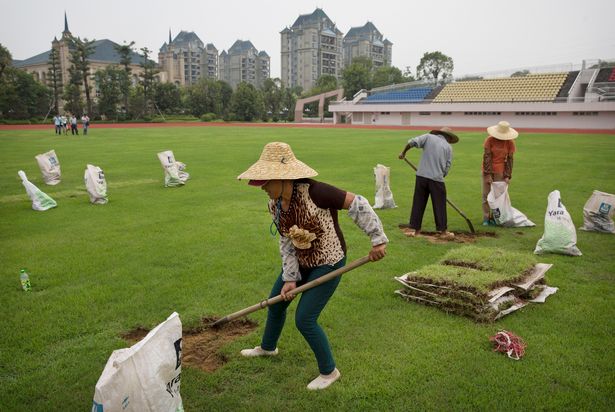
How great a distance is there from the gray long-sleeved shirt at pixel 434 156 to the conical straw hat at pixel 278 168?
15.1ft

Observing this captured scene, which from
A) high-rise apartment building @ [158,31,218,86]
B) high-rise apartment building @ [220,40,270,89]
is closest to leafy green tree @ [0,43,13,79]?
high-rise apartment building @ [158,31,218,86]

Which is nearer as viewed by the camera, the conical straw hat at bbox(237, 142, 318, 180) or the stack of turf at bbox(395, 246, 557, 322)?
the conical straw hat at bbox(237, 142, 318, 180)

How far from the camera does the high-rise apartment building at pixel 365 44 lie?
6860 inches

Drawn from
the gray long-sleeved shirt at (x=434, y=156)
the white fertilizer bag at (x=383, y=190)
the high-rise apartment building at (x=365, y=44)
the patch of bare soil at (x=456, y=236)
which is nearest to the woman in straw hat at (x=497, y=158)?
the patch of bare soil at (x=456, y=236)

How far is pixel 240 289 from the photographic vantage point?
209 inches

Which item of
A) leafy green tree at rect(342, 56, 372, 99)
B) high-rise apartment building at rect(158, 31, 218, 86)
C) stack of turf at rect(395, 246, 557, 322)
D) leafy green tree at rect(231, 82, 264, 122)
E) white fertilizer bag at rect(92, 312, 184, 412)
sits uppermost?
high-rise apartment building at rect(158, 31, 218, 86)

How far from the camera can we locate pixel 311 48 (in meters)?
149

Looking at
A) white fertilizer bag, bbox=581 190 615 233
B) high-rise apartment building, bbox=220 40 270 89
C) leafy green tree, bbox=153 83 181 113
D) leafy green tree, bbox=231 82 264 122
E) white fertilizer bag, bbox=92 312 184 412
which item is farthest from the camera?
high-rise apartment building, bbox=220 40 270 89

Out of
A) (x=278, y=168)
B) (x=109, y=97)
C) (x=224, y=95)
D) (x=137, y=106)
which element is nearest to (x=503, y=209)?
(x=278, y=168)

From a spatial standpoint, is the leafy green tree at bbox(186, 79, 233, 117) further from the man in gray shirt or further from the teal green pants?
the teal green pants

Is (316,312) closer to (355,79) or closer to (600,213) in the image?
(600,213)

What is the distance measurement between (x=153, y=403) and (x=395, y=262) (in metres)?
4.30

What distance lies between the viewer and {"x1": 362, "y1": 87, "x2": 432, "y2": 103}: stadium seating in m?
60.4

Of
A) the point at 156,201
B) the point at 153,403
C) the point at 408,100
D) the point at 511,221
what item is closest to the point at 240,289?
the point at 153,403
